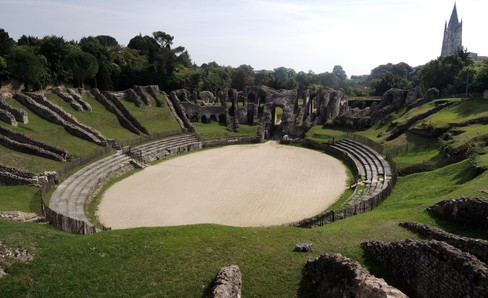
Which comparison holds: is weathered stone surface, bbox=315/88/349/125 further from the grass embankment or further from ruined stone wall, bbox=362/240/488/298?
ruined stone wall, bbox=362/240/488/298

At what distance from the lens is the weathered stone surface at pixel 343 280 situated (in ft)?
32.2

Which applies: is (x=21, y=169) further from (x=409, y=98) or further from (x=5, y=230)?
(x=409, y=98)

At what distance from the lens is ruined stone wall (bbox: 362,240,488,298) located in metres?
10.2

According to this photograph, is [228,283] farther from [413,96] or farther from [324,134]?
[413,96]

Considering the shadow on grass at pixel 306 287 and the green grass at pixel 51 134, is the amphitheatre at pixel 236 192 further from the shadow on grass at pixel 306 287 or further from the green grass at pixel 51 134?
the green grass at pixel 51 134

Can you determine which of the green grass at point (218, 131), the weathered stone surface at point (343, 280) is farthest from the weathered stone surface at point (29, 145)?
the weathered stone surface at point (343, 280)

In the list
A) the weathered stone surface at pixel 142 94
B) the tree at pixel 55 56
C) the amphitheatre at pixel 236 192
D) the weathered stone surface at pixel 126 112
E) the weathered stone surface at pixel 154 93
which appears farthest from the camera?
the tree at pixel 55 56

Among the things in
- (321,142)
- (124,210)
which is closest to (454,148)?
(321,142)

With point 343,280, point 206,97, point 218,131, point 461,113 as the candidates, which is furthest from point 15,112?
point 461,113

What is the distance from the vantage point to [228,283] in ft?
40.9

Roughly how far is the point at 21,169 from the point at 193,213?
13.3 meters

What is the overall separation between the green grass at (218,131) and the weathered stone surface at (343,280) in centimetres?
3907

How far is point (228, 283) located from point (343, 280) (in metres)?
3.63

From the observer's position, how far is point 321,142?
158ft
